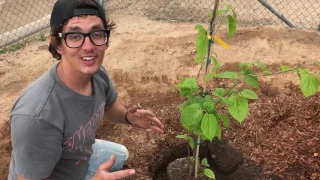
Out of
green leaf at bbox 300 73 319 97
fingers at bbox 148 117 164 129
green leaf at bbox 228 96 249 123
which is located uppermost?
green leaf at bbox 300 73 319 97

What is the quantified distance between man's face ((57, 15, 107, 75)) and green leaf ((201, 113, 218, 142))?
0.60 meters

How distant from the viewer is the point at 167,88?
3.50 meters

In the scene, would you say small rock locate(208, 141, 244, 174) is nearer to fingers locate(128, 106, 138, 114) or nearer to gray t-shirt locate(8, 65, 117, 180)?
fingers locate(128, 106, 138, 114)

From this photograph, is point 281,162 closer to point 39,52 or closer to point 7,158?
point 7,158

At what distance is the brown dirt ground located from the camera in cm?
283

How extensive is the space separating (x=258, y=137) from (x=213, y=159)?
43 cm

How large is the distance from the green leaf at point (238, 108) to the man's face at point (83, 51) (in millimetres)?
677

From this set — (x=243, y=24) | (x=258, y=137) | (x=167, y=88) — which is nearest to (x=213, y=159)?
(x=258, y=137)

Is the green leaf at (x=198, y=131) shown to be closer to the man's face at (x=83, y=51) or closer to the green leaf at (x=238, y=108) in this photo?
the green leaf at (x=238, y=108)

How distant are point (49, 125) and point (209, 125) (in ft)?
2.53

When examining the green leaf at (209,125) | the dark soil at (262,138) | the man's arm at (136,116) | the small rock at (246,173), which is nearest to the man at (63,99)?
the green leaf at (209,125)

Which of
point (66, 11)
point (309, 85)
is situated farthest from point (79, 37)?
point (309, 85)

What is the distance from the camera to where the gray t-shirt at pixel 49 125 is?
5.00ft

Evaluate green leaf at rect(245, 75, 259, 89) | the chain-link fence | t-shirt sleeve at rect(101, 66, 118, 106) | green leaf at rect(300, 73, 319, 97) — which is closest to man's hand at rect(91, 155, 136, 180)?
t-shirt sleeve at rect(101, 66, 118, 106)
